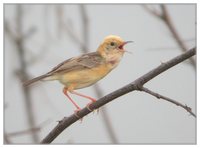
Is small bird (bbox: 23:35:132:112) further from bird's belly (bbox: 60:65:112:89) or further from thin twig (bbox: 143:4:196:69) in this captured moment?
thin twig (bbox: 143:4:196:69)

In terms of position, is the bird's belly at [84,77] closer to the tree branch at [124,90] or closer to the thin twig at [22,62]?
the tree branch at [124,90]

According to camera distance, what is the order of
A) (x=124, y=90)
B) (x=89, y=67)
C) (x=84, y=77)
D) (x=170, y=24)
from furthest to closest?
1. (x=170, y=24)
2. (x=89, y=67)
3. (x=84, y=77)
4. (x=124, y=90)

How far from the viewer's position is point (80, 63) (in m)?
2.93

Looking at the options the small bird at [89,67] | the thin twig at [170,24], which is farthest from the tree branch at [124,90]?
the thin twig at [170,24]

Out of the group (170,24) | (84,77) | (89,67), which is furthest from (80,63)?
(170,24)

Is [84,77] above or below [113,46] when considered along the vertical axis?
below

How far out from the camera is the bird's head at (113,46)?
2551mm

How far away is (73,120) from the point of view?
7.97ft

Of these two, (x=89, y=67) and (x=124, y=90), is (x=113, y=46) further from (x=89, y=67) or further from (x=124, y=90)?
(x=124, y=90)

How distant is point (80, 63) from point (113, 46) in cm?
41

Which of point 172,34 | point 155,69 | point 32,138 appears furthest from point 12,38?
point 155,69

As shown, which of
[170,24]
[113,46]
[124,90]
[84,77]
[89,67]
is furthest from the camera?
[170,24]

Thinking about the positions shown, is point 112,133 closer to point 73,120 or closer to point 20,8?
point 73,120

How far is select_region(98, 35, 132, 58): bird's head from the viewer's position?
255 cm
